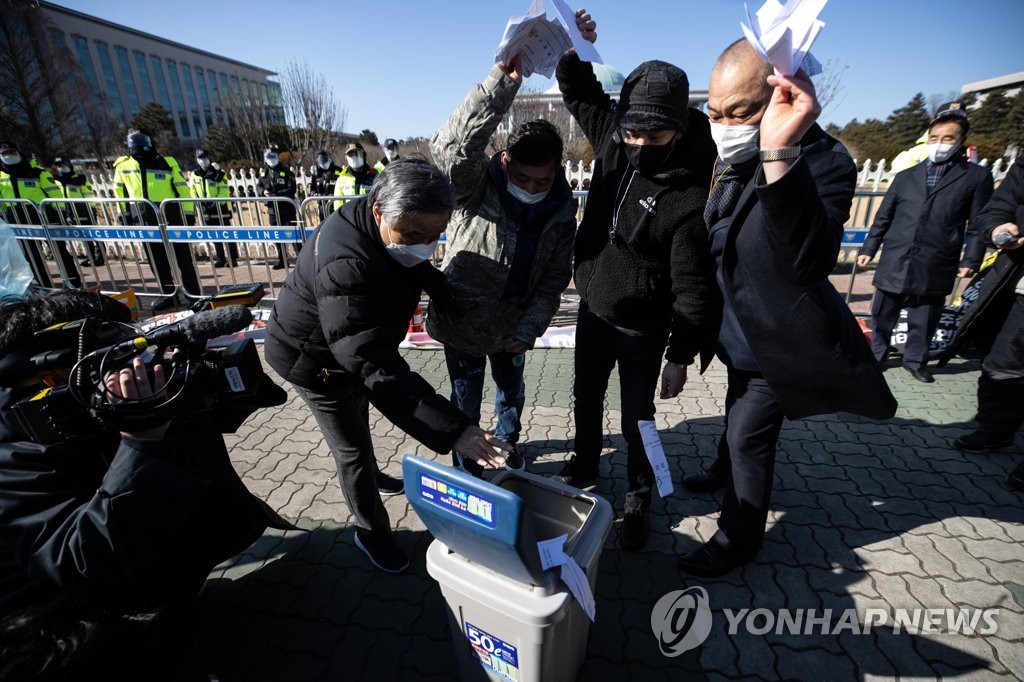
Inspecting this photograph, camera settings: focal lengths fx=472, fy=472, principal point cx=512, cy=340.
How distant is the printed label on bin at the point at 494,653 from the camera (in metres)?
1.46

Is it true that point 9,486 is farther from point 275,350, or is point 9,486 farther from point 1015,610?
point 1015,610

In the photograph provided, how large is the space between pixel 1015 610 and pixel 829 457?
1203mm

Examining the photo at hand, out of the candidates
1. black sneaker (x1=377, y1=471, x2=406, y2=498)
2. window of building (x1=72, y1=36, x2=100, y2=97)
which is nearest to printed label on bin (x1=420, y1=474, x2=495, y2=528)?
black sneaker (x1=377, y1=471, x2=406, y2=498)

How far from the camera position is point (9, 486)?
1.34 metres

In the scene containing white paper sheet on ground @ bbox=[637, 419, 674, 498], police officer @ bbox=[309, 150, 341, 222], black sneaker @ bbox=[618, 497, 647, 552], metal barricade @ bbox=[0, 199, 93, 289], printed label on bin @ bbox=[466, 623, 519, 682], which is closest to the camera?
printed label on bin @ bbox=[466, 623, 519, 682]

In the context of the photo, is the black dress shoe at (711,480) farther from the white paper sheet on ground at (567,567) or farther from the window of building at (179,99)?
the window of building at (179,99)

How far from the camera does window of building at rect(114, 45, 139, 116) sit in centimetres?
4112

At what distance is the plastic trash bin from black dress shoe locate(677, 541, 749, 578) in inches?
34.2

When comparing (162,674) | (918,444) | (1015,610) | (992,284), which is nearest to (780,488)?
(1015,610)

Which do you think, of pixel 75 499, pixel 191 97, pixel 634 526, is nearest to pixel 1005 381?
pixel 634 526

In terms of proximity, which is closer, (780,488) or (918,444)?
(780,488)

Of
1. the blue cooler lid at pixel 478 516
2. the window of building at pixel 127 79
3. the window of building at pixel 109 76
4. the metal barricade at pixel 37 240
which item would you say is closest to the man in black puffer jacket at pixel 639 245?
the blue cooler lid at pixel 478 516

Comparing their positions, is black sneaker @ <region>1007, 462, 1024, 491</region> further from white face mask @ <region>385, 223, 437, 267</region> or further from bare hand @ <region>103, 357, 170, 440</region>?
bare hand @ <region>103, 357, 170, 440</region>

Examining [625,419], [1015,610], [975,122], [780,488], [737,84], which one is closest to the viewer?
[737,84]
